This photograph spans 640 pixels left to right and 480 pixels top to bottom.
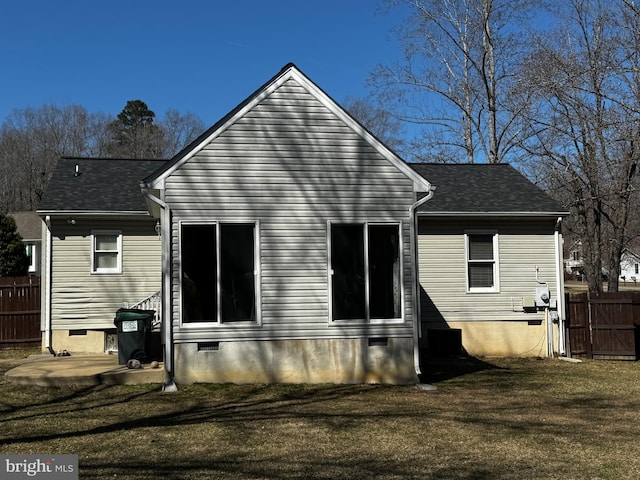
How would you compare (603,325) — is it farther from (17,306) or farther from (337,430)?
(17,306)

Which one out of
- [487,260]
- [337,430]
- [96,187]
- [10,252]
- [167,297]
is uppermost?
[96,187]

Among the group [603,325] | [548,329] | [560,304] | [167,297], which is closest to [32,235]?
[167,297]

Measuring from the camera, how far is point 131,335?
37.9ft

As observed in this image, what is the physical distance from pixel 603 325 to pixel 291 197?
8962 millimetres

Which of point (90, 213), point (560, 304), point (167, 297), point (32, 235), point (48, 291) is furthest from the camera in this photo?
point (32, 235)

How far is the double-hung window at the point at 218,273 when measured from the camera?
1055cm

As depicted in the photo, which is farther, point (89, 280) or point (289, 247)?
point (89, 280)

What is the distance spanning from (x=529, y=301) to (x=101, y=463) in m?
11.8

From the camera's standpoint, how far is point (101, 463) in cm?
602

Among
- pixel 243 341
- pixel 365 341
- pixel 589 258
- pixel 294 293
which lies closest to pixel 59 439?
pixel 243 341

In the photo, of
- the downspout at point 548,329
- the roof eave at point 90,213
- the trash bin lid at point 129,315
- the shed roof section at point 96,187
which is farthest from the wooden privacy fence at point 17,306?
the downspout at point 548,329

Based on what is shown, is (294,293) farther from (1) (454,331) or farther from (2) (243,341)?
(1) (454,331)

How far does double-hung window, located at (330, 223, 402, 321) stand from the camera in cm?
1104

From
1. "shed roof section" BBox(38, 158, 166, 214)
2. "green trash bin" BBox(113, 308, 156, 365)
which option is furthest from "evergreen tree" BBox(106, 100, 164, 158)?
"green trash bin" BBox(113, 308, 156, 365)
